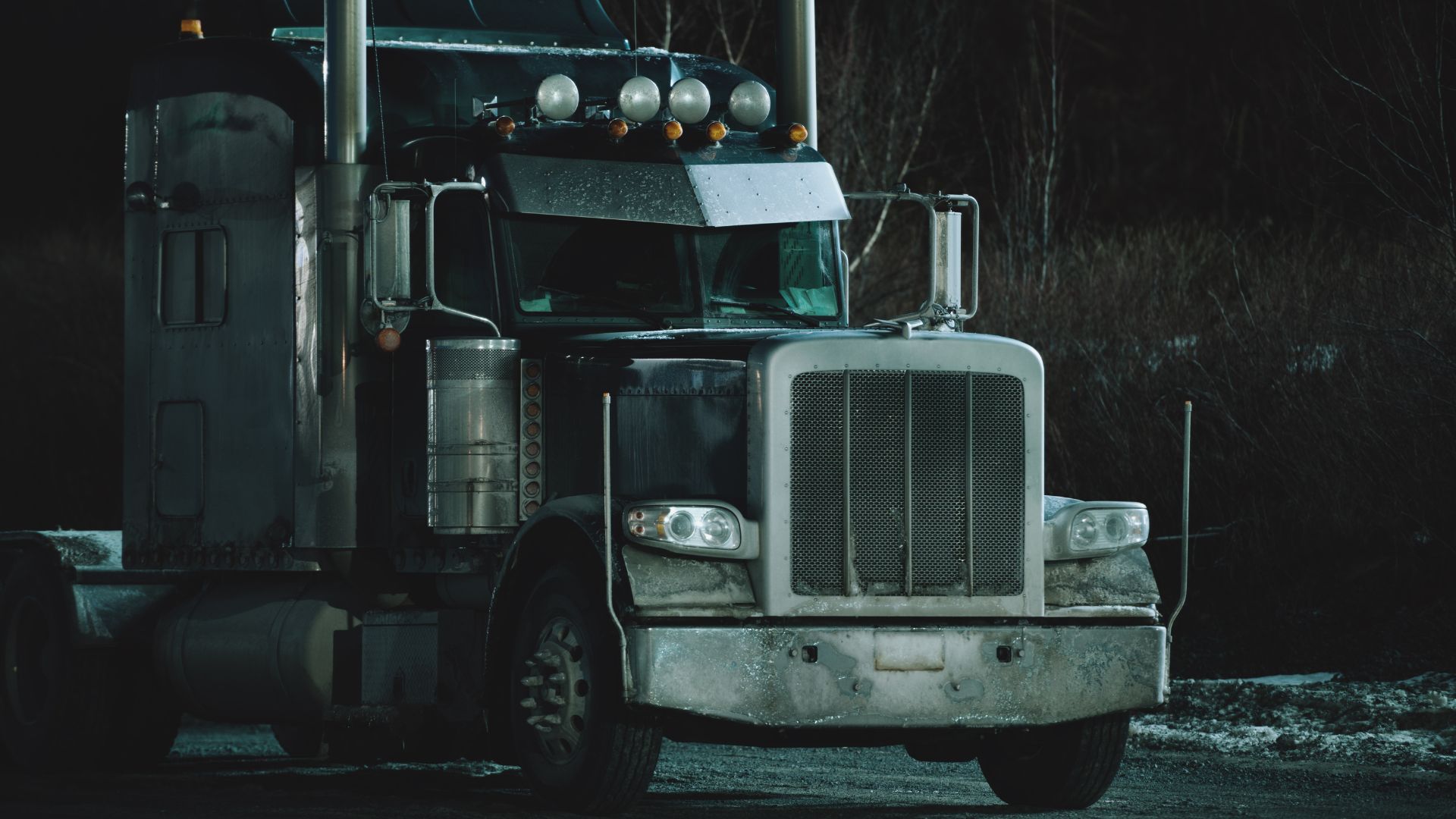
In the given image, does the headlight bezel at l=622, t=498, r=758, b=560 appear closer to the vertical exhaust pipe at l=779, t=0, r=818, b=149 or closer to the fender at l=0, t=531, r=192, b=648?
the vertical exhaust pipe at l=779, t=0, r=818, b=149

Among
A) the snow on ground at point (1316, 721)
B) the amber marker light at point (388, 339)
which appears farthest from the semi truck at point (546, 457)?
the snow on ground at point (1316, 721)

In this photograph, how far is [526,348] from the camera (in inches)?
428

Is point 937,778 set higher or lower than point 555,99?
lower

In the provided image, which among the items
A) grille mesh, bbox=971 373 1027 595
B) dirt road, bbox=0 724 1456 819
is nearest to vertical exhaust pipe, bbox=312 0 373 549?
dirt road, bbox=0 724 1456 819

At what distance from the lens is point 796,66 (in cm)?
1312

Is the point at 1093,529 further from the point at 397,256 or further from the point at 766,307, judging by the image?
the point at 397,256

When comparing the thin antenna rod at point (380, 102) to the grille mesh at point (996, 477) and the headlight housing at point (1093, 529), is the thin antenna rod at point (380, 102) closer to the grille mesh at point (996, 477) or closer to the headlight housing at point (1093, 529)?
the grille mesh at point (996, 477)

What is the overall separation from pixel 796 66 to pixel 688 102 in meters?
1.69

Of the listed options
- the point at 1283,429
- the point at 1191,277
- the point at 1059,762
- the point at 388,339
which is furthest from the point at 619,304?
the point at 1191,277

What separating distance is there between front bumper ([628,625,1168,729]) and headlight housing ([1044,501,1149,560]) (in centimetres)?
37

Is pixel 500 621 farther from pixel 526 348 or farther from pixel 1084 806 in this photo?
pixel 1084 806

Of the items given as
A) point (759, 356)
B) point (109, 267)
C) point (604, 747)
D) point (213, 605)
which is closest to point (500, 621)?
point (604, 747)

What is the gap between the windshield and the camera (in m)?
11.2

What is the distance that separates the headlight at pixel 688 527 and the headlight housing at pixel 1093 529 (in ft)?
4.65
